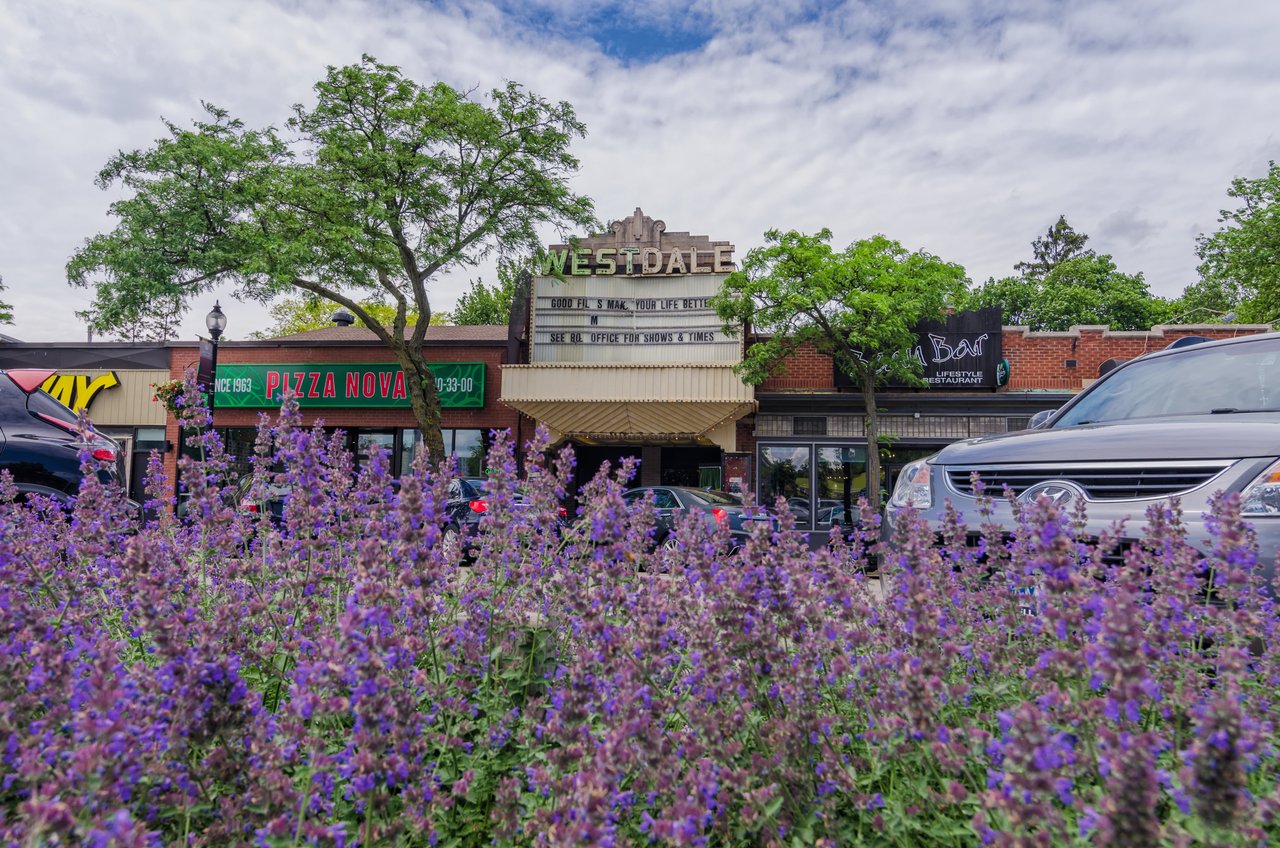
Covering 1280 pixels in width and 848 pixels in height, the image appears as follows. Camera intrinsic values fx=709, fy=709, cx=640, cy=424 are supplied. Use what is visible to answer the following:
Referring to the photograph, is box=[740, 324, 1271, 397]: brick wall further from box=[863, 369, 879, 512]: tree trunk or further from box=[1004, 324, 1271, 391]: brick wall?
box=[863, 369, 879, 512]: tree trunk

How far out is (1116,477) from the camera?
11.7 ft

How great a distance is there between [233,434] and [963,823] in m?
22.0

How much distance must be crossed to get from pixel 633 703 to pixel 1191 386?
4.77 m

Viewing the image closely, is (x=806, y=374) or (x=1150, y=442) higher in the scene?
(x=806, y=374)

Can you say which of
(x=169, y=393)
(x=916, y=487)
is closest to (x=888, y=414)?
(x=916, y=487)

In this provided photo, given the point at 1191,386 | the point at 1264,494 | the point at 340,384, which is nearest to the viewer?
the point at 1264,494

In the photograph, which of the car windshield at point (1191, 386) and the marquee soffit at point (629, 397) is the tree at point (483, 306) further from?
the car windshield at point (1191, 386)

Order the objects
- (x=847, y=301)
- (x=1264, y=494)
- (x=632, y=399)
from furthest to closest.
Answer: (x=632, y=399)
(x=847, y=301)
(x=1264, y=494)

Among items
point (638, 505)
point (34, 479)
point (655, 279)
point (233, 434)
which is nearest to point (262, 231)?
point (233, 434)

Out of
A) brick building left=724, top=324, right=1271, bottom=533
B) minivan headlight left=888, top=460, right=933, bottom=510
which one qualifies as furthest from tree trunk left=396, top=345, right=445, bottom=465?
minivan headlight left=888, top=460, right=933, bottom=510

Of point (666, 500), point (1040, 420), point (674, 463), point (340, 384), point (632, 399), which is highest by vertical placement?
point (340, 384)

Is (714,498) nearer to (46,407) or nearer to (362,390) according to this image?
(46,407)

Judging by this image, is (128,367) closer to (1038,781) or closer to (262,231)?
(262,231)

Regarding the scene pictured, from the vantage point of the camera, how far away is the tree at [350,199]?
16812 mm
